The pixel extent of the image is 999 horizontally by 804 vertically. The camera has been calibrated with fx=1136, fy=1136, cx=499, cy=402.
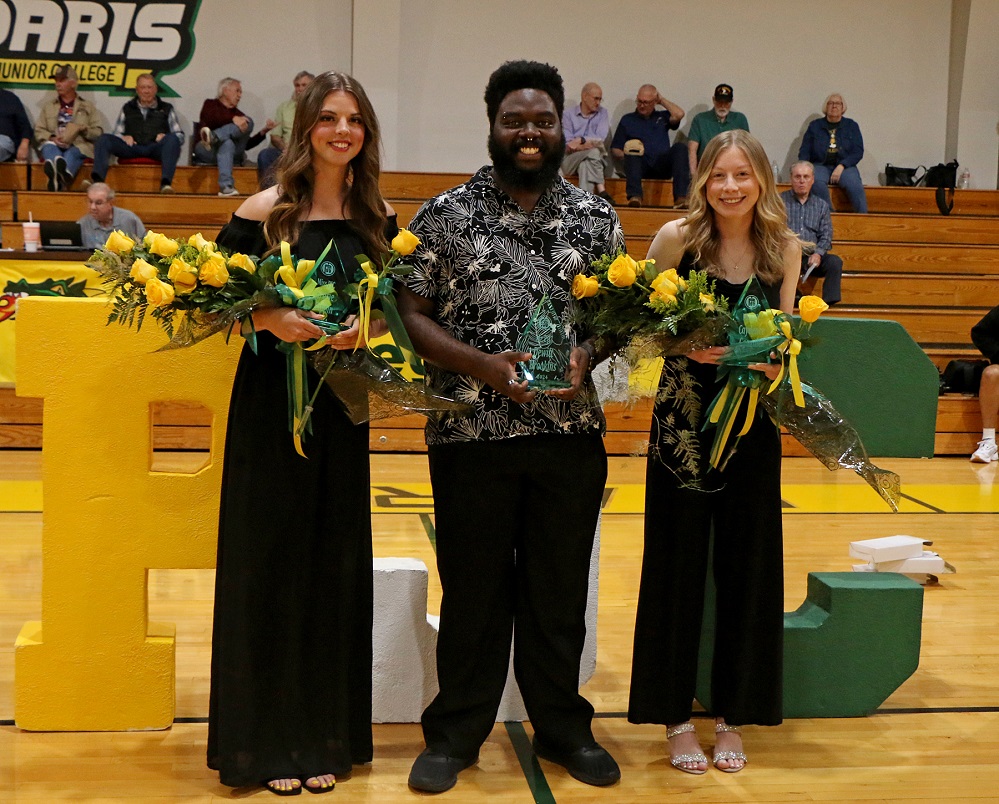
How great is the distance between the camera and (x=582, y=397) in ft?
9.34

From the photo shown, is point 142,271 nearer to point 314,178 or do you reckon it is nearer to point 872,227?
point 314,178

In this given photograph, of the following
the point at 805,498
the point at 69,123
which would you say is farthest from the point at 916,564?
the point at 69,123

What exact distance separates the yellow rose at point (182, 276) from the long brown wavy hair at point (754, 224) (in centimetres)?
129

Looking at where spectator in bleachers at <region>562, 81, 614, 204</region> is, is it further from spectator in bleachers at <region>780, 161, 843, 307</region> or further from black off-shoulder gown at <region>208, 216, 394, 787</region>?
black off-shoulder gown at <region>208, 216, 394, 787</region>

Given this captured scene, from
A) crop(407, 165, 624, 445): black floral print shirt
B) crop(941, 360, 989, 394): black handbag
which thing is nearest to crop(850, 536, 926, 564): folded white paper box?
crop(407, 165, 624, 445): black floral print shirt

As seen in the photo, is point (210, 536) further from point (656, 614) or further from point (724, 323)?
point (724, 323)

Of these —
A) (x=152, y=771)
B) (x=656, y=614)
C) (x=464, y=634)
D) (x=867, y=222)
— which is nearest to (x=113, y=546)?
(x=152, y=771)

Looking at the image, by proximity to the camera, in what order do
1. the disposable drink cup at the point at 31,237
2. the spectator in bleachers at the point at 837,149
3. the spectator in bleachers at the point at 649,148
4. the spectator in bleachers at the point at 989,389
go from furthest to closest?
1. the spectator in bleachers at the point at 837,149
2. the spectator in bleachers at the point at 649,148
3. the spectator in bleachers at the point at 989,389
4. the disposable drink cup at the point at 31,237

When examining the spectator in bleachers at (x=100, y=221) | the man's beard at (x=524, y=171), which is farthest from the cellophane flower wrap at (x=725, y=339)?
the spectator in bleachers at (x=100, y=221)

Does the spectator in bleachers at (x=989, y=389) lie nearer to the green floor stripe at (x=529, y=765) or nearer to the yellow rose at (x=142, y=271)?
the green floor stripe at (x=529, y=765)

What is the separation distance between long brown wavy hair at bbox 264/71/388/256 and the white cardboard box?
3.05 meters

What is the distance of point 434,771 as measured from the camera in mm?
2908

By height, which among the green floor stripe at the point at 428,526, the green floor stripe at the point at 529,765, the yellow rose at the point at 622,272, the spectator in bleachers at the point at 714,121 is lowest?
the green floor stripe at the point at 529,765

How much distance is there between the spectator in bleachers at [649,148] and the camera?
11.6 meters
